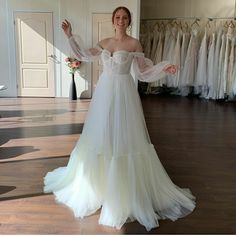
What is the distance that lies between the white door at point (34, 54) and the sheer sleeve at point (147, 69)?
532 cm

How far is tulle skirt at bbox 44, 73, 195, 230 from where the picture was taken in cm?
261

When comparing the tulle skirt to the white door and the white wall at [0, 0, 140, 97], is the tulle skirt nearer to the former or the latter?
the white wall at [0, 0, 140, 97]

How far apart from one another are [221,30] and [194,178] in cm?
549

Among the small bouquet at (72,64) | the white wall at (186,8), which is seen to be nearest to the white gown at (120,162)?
the small bouquet at (72,64)

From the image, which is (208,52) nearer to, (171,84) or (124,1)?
(171,84)

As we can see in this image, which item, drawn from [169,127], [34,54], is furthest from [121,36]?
[34,54]

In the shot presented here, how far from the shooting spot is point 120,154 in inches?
105

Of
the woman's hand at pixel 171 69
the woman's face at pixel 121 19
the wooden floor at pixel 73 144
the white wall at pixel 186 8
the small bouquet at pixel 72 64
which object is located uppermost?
the white wall at pixel 186 8

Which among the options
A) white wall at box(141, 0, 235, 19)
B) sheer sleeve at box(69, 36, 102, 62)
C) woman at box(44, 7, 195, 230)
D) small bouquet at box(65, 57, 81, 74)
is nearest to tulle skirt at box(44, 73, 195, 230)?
woman at box(44, 7, 195, 230)

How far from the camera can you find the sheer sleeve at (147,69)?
9.11 ft

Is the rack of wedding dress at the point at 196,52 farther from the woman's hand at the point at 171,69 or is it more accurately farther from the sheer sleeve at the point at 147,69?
the woman's hand at the point at 171,69

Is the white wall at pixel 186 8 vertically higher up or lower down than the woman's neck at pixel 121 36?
higher up

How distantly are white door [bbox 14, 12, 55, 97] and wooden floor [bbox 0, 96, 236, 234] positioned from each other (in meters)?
0.65

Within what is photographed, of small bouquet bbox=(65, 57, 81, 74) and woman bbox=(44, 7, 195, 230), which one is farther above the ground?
small bouquet bbox=(65, 57, 81, 74)
